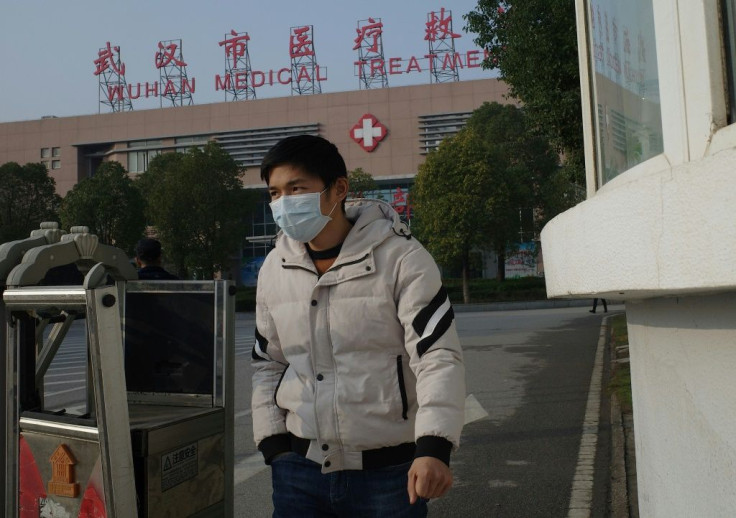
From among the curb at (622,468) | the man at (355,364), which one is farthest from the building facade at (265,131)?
the man at (355,364)

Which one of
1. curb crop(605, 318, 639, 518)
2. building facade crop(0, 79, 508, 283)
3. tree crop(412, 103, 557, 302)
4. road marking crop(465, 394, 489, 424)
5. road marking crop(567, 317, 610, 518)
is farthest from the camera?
building facade crop(0, 79, 508, 283)

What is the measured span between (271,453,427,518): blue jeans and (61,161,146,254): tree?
37.6 meters

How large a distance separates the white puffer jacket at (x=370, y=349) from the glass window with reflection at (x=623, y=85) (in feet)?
2.63

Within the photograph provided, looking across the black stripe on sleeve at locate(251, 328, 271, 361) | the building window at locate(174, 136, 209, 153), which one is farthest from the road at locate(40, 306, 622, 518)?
the building window at locate(174, 136, 209, 153)

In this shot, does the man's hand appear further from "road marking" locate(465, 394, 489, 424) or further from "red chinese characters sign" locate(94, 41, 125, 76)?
"red chinese characters sign" locate(94, 41, 125, 76)

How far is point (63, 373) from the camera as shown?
11625 mm

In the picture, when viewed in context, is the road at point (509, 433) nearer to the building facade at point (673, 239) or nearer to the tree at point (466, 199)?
the building facade at point (673, 239)

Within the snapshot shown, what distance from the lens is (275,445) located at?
2348 millimetres

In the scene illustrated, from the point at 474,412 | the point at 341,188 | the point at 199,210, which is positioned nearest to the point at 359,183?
the point at 199,210

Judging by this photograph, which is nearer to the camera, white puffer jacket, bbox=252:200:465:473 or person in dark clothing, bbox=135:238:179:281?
white puffer jacket, bbox=252:200:465:473

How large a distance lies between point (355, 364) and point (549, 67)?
34.4ft

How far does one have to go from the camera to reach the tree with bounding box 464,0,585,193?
448 inches

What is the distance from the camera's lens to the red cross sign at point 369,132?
174 ft

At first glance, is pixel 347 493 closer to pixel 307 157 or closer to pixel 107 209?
pixel 307 157
